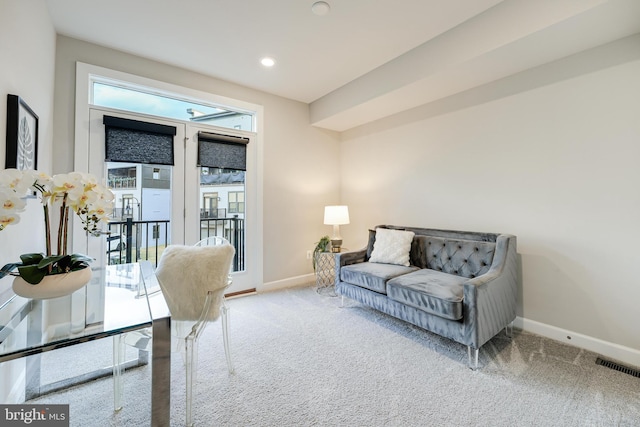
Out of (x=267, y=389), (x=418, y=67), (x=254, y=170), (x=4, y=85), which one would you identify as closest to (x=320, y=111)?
(x=254, y=170)

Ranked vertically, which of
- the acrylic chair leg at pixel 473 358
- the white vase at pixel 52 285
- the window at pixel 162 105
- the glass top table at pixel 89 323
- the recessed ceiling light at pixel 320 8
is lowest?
the acrylic chair leg at pixel 473 358

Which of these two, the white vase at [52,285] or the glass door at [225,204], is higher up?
the glass door at [225,204]

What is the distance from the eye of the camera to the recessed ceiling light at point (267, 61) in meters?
2.90

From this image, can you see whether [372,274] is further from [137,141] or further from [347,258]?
[137,141]

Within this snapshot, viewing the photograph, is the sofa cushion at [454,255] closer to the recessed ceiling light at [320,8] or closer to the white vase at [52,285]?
the recessed ceiling light at [320,8]

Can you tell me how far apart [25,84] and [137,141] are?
1.17 metres

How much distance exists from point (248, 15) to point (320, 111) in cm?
181

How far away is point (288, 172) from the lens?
3.95m

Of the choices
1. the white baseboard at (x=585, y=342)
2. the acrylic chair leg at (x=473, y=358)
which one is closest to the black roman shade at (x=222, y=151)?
the acrylic chair leg at (x=473, y=358)

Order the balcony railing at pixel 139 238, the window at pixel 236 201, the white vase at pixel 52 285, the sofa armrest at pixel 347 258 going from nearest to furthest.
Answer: the white vase at pixel 52 285, the balcony railing at pixel 139 238, the sofa armrest at pixel 347 258, the window at pixel 236 201

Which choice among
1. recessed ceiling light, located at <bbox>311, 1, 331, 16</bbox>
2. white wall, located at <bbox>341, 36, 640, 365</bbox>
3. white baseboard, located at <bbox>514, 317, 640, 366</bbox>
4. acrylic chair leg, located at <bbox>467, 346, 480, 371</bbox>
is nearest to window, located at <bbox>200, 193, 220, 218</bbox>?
recessed ceiling light, located at <bbox>311, 1, 331, 16</bbox>

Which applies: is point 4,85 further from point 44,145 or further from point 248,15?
point 248,15

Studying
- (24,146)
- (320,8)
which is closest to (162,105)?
(24,146)

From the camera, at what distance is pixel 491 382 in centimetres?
183
